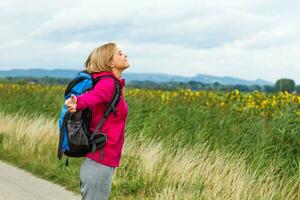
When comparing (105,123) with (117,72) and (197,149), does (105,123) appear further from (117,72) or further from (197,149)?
(197,149)

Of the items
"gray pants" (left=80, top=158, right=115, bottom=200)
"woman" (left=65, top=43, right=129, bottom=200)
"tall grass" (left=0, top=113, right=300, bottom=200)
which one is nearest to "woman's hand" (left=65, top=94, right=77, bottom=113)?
"woman" (left=65, top=43, right=129, bottom=200)

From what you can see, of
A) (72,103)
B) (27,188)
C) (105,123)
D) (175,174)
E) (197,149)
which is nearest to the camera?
(72,103)

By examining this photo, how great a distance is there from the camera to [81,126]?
395 centimetres

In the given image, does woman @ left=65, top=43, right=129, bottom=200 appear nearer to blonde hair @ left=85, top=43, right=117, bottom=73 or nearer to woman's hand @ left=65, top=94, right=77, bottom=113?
blonde hair @ left=85, top=43, right=117, bottom=73

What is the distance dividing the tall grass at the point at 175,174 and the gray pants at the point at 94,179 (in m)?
1.53

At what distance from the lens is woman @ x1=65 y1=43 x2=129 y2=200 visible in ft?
13.2

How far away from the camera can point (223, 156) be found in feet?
24.7

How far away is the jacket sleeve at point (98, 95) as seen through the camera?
388cm

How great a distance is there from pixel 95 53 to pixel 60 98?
10.6m

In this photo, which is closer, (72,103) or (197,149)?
(72,103)

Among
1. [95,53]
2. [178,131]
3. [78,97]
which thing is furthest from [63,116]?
[178,131]

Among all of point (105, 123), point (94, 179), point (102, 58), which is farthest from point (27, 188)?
point (102, 58)

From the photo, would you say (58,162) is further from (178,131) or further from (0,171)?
(178,131)

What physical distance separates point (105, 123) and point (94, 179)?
1.42 ft
